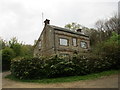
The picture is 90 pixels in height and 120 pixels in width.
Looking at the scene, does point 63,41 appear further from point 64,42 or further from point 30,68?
point 30,68

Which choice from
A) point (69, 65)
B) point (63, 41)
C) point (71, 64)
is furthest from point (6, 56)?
point (71, 64)

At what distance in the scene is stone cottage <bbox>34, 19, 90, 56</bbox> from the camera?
84.7 feet

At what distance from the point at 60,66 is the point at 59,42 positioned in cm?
1189

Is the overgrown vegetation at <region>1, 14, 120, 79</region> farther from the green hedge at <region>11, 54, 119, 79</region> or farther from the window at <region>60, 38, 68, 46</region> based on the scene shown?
the window at <region>60, 38, 68, 46</region>

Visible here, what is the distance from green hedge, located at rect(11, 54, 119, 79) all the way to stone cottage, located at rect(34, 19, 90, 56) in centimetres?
951

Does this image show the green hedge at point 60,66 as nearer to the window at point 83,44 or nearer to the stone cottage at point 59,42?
the stone cottage at point 59,42

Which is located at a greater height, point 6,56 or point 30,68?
point 6,56

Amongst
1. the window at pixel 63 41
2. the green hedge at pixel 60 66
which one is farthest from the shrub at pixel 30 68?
the window at pixel 63 41

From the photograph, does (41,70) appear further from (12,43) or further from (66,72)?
(12,43)

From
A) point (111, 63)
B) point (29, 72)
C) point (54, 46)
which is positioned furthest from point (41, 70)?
point (54, 46)

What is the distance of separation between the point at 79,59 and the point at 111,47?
160 inches

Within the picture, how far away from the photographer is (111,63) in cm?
1567

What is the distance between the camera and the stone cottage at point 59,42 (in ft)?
84.7

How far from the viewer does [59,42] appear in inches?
1032
